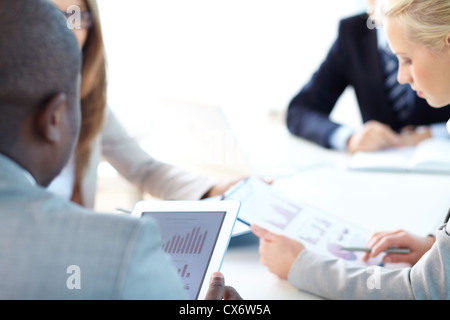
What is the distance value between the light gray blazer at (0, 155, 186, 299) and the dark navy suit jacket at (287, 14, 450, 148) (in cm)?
160

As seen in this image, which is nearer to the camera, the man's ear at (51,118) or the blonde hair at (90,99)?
the man's ear at (51,118)

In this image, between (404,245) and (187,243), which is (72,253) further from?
(404,245)

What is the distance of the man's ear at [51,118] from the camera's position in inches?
25.7

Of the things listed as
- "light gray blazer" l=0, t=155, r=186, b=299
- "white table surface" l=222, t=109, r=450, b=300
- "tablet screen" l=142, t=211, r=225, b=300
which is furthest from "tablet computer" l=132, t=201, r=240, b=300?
"light gray blazer" l=0, t=155, r=186, b=299

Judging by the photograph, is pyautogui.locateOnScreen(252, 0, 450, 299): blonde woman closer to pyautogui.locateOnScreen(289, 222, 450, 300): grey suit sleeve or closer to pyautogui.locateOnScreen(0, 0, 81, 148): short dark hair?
pyautogui.locateOnScreen(289, 222, 450, 300): grey suit sleeve

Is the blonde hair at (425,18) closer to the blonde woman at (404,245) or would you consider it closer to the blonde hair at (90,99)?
the blonde woman at (404,245)

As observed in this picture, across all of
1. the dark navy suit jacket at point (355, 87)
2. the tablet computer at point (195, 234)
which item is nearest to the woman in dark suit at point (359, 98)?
the dark navy suit jacket at point (355, 87)

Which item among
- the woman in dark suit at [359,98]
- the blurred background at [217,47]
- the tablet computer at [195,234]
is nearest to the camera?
the tablet computer at [195,234]

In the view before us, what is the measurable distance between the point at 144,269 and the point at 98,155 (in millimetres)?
1144

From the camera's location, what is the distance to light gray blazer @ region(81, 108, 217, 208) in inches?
62.8

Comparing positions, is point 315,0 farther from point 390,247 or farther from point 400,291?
point 400,291

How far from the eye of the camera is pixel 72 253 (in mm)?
588

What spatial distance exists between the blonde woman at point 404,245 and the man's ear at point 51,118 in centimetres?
55

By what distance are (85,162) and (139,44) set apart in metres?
1.69
